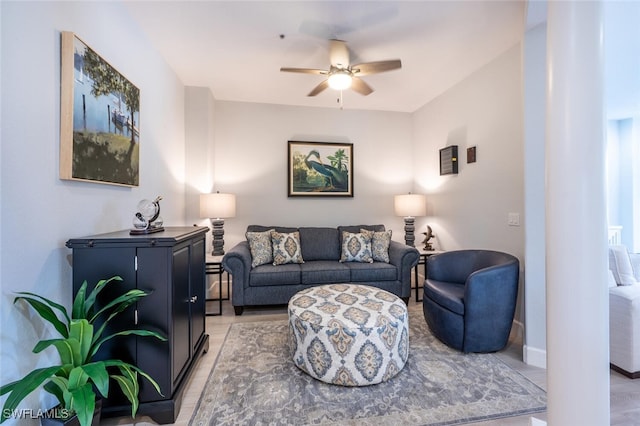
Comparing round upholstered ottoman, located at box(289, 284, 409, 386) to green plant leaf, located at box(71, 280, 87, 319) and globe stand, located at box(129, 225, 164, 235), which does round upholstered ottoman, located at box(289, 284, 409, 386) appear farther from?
green plant leaf, located at box(71, 280, 87, 319)

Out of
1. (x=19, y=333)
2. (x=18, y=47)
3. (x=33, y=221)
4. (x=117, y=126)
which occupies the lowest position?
(x=19, y=333)

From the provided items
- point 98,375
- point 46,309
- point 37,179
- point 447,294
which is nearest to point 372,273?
point 447,294

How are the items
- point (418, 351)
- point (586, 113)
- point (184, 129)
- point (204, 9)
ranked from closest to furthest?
1. point (586, 113)
2. point (204, 9)
3. point (418, 351)
4. point (184, 129)

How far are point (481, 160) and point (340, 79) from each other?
69.8 inches

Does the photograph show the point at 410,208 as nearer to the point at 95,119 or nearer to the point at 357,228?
the point at 357,228

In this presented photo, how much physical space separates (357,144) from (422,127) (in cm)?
102

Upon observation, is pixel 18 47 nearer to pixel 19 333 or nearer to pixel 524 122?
pixel 19 333

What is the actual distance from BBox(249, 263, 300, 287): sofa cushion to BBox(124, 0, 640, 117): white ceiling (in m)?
2.26

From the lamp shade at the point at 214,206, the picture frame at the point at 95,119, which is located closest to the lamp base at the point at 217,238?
the lamp shade at the point at 214,206

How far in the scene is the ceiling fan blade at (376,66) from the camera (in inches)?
93.1

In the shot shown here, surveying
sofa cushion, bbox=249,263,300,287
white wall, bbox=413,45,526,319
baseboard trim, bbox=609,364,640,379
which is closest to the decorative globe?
sofa cushion, bbox=249,263,300,287

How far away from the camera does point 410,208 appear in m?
3.83

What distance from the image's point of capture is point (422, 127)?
13.5 feet

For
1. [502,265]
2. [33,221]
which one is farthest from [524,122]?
[33,221]
